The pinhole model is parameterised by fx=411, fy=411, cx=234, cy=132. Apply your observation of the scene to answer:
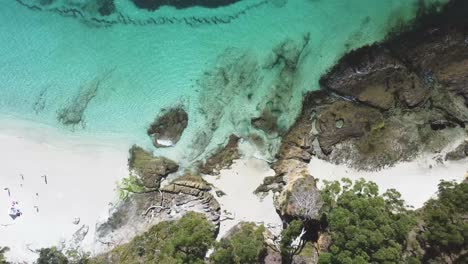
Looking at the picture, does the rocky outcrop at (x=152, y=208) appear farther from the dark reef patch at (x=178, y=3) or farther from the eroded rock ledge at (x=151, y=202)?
the dark reef patch at (x=178, y=3)

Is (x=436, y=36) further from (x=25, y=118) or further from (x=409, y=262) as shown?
(x=25, y=118)

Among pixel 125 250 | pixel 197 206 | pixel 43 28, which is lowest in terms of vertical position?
pixel 125 250

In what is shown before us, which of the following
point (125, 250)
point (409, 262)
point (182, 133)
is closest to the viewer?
point (409, 262)

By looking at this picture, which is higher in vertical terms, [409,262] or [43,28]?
[43,28]

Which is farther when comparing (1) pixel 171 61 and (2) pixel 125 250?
(1) pixel 171 61

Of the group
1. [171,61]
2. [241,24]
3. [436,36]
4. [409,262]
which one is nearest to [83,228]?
[171,61]

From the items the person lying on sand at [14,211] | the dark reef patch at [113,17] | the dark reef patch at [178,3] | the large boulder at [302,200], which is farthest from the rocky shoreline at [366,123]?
the dark reef patch at [178,3]
